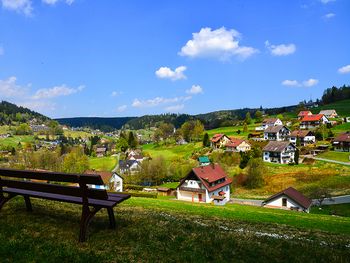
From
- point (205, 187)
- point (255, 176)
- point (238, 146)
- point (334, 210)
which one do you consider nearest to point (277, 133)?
point (238, 146)

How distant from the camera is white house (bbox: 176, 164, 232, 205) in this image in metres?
55.4

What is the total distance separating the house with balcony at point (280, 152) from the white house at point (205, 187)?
108 feet

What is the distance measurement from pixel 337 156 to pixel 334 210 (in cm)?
4346

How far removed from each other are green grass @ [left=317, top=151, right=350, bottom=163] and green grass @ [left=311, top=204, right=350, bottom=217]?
3507cm

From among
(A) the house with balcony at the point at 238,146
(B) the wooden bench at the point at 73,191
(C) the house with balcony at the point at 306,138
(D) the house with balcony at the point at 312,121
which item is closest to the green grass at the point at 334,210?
(B) the wooden bench at the point at 73,191

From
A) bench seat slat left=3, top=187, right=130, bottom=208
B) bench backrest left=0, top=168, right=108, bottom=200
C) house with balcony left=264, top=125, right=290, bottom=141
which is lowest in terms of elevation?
house with balcony left=264, top=125, right=290, bottom=141

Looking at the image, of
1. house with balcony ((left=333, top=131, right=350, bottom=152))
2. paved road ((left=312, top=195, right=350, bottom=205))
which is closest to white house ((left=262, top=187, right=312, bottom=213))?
paved road ((left=312, top=195, right=350, bottom=205))

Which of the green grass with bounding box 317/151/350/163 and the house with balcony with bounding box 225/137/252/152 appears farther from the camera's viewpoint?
the house with balcony with bounding box 225/137/252/152

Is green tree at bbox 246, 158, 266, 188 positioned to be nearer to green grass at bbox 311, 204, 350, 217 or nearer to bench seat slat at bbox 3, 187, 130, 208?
green grass at bbox 311, 204, 350, 217

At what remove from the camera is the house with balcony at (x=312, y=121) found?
12519 cm

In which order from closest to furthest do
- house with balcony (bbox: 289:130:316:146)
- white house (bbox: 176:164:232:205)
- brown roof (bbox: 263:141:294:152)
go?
white house (bbox: 176:164:232:205), brown roof (bbox: 263:141:294:152), house with balcony (bbox: 289:130:316:146)

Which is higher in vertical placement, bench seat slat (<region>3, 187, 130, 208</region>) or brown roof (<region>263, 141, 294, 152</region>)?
bench seat slat (<region>3, 187, 130, 208</region>)

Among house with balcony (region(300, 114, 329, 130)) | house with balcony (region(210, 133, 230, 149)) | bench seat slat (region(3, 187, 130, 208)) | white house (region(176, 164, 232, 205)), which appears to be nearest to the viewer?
bench seat slat (region(3, 187, 130, 208))

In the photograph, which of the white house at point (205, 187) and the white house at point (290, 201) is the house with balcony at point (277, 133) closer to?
the white house at point (205, 187)
